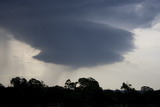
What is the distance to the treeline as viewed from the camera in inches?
3725

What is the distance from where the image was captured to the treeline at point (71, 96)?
3725 inches

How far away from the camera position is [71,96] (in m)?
86.3

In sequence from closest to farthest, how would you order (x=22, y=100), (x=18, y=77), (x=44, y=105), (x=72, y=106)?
1. (x=72, y=106)
2. (x=22, y=100)
3. (x=44, y=105)
4. (x=18, y=77)

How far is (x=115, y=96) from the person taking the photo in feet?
488

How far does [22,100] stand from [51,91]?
5139cm

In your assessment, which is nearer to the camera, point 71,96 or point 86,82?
point 71,96

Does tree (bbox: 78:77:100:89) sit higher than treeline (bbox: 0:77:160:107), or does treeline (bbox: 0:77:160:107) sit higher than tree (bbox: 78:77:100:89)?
tree (bbox: 78:77:100:89)

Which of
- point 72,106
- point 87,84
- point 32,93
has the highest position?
point 87,84

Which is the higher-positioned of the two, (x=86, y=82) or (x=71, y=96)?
(x=86, y=82)

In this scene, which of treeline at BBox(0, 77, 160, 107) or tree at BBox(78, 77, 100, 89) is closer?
treeline at BBox(0, 77, 160, 107)

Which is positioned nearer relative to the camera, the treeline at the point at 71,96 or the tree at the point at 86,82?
the treeline at the point at 71,96

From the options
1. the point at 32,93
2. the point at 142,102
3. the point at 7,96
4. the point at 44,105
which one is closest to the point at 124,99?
the point at 142,102

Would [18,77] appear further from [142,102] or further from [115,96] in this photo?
[142,102]

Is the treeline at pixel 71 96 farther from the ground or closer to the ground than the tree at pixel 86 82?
closer to the ground
